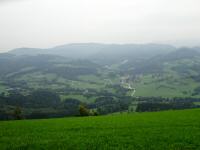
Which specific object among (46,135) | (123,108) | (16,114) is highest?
(46,135)

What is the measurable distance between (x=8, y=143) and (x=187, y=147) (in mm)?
14085

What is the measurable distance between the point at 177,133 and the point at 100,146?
28.5 ft

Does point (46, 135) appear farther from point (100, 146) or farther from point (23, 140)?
point (100, 146)

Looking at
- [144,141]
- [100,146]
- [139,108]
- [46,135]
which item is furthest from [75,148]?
[139,108]

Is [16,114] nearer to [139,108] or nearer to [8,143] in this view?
[8,143]

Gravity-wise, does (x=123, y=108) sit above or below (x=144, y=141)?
below

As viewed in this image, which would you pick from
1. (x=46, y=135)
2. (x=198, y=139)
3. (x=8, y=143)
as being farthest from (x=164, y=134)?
(x=8, y=143)

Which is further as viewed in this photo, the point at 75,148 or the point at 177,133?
the point at 177,133

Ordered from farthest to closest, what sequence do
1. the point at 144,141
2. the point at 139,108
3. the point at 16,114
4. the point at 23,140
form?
the point at 139,108 < the point at 16,114 < the point at 23,140 < the point at 144,141

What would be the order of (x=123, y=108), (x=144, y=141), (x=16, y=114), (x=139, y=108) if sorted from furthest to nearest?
(x=123, y=108)
(x=139, y=108)
(x=16, y=114)
(x=144, y=141)

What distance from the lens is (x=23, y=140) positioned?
27953 millimetres

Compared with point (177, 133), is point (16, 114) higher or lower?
lower

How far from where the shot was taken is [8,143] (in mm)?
26531

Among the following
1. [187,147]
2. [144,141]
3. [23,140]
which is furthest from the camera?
[23,140]
